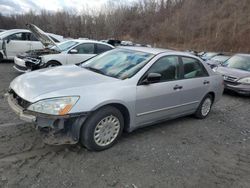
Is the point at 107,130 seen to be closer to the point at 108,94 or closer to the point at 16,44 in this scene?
the point at 108,94

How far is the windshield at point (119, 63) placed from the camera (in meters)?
3.97

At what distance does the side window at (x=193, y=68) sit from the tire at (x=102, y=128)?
189 centimetres

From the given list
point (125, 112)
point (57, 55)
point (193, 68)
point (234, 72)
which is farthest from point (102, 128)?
point (234, 72)

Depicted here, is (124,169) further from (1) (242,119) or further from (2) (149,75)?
(1) (242,119)

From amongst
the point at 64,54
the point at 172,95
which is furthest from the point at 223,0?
the point at 172,95

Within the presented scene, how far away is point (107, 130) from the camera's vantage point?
3.59 metres

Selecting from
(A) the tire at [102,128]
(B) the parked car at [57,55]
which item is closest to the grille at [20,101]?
(A) the tire at [102,128]

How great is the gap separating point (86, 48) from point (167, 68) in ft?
17.2

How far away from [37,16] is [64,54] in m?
54.9

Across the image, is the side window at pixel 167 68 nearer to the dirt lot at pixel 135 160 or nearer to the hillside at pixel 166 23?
the dirt lot at pixel 135 160

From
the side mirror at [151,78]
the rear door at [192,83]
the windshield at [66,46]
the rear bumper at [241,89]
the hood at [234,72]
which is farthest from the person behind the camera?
the windshield at [66,46]

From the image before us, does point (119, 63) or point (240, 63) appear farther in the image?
point (240, 63)

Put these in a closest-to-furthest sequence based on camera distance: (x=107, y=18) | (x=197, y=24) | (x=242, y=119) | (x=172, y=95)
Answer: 1. (x=172, y=95)
2. (x=242, y=119)
3. (x=197, y=24)
4. (x=107, y=18)

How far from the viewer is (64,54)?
8203 millimetres
